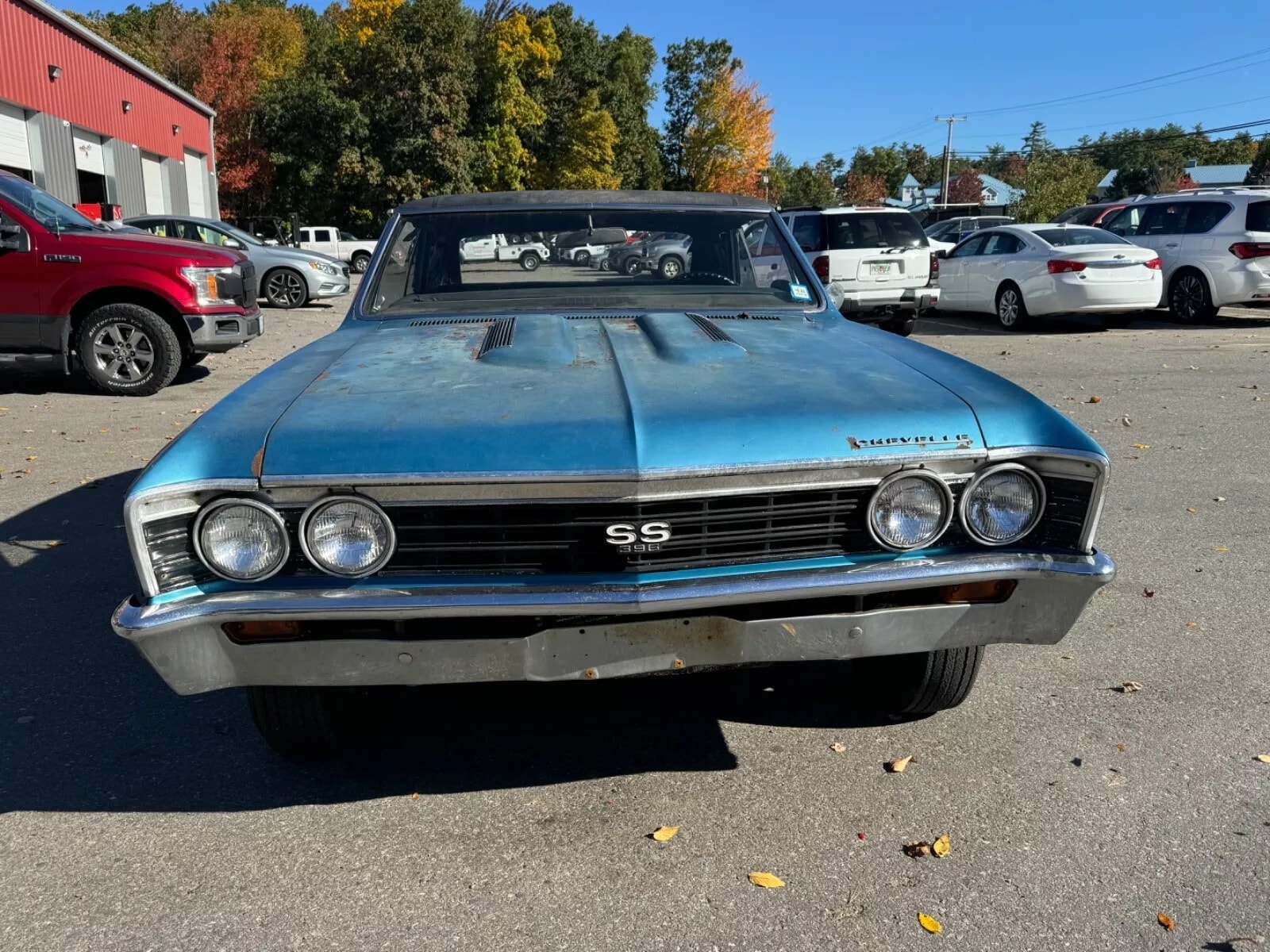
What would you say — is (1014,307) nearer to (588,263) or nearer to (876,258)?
(876,258)

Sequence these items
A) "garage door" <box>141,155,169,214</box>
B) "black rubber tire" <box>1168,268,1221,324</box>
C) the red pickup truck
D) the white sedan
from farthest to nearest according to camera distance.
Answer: "garage door" <box>141,155,169,214</box>, "black rubber tire" <box>1168,268,1221,324</box>, the white sedan, the red pickup truck

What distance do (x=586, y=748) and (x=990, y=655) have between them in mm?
1575

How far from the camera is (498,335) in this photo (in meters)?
3.42

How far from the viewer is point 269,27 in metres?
57.3

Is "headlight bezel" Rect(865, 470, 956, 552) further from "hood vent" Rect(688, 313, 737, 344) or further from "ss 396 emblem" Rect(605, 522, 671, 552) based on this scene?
"hood vent" Rect(688, 313, 737, 344)

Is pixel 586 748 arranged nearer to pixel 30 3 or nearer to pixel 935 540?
pixel 935 540

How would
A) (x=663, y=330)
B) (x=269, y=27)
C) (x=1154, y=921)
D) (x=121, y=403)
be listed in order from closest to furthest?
1. (x=1154, y=921)
2. (x=663, y=330)
3. (x=121, y=403)
4. (x=269, y=27)

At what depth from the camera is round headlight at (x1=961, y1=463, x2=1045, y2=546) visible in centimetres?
256

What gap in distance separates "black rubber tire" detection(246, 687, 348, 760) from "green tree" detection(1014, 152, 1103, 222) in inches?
1450

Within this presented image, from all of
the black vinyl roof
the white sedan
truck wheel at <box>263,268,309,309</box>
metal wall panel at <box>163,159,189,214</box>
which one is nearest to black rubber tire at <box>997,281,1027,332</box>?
the white sedan

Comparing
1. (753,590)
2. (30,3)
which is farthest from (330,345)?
(30,3)

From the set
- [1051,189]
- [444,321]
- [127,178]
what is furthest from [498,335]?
[1051,189]

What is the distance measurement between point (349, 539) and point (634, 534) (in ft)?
2.13

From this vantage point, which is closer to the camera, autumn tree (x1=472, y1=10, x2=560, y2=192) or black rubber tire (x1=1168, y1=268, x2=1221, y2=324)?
black rubber tire (x1=1168, y1=268, x2=1221, y2=324)
